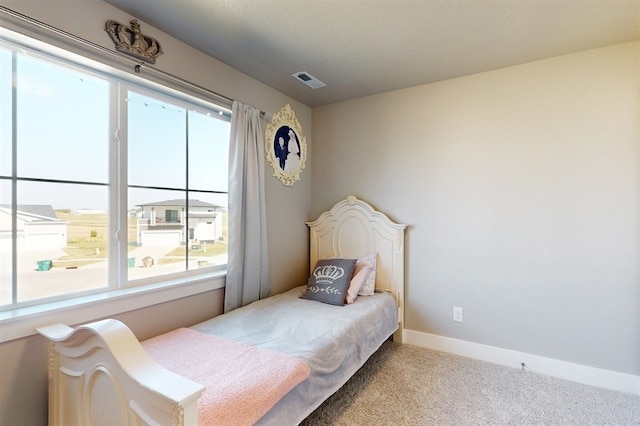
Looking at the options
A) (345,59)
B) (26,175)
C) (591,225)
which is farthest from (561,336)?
(26,175)

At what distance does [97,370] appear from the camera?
1.14 meters

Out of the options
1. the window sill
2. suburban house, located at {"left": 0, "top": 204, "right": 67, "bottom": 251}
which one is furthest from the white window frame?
suburban house, located at {"left": 0, "top": 204, "right": 67, "bottom": 251}

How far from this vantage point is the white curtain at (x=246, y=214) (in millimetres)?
2320

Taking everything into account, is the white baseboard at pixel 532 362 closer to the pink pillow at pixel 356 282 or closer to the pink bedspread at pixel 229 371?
the pink pillow at pixel 356 282

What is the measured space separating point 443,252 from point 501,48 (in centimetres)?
158

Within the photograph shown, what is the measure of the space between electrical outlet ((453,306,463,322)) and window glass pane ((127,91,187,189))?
2.38 m

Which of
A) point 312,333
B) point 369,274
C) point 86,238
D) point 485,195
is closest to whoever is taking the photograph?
point 86,238

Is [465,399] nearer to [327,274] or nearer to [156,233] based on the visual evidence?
[327,274]

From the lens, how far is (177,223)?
2158mm

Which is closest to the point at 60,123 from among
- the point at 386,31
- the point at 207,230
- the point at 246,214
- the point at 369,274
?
the point at 207,230

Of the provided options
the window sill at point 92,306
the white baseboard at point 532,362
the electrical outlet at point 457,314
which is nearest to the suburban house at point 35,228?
the window sill at point 92,306

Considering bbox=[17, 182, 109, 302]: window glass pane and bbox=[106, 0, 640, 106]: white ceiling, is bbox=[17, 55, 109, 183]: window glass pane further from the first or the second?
bbox=[106, 0, 640, 106]: white ceiling

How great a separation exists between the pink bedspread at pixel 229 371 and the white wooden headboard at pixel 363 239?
154 centimetres

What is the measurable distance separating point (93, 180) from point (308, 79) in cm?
175
